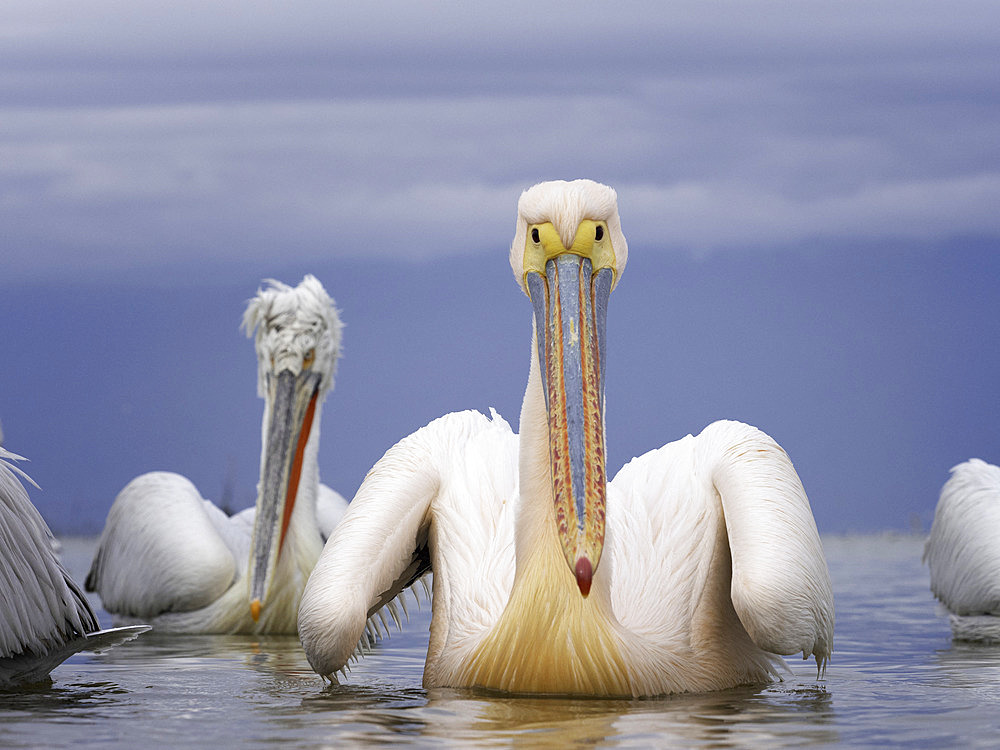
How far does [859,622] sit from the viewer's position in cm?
916

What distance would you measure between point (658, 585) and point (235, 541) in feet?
14.8

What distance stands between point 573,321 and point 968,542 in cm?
435

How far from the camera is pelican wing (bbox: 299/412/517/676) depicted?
480 centimetres

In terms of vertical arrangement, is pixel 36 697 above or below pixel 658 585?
below

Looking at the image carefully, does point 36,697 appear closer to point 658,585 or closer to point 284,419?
point 658,585

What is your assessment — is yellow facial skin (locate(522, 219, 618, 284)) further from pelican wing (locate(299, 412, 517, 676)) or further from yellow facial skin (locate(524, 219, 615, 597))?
pelican wing (locate(299, 412, 517, 676))

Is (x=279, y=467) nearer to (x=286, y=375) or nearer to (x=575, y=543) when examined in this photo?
(x=286, y=375)

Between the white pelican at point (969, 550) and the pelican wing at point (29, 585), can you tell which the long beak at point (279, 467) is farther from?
the white pelican at point (969, 550)

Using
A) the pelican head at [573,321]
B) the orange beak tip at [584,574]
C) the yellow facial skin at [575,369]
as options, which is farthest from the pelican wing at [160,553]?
the orange beak tip at [584,574]

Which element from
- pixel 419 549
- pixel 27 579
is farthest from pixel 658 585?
pixel 27 579

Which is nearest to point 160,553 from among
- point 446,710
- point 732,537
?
point 446,710

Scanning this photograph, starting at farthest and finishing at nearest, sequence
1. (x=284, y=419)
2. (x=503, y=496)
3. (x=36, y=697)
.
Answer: (x=284, y=419)
(x=503, y=496)
(x=36, y=697)

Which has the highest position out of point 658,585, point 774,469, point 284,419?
point 284,419

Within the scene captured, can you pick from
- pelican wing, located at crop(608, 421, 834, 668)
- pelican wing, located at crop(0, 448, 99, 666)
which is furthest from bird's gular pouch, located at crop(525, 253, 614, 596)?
pelican wing, located at crop(0, 448, 99, 666)
